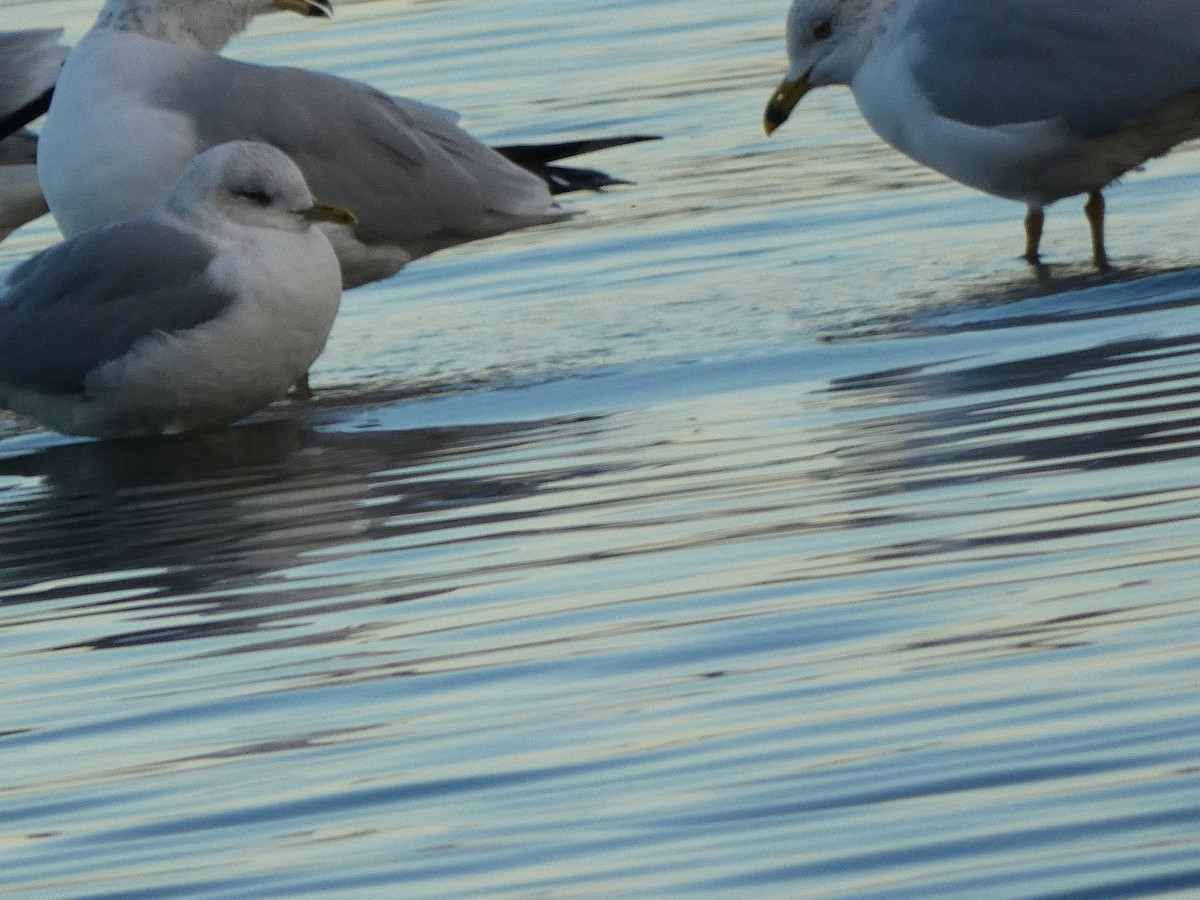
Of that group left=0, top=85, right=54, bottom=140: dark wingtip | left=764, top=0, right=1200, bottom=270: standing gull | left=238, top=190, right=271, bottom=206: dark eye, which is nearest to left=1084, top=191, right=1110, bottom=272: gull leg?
left=764, top=0, right=1200, bottom=270: standing gull

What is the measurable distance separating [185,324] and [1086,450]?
237 centimetres

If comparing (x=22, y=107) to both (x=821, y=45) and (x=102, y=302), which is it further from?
(x=102, y=302)

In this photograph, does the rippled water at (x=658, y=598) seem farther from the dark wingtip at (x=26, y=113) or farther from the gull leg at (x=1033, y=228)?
the dark wingtip at (x=26, y=113)

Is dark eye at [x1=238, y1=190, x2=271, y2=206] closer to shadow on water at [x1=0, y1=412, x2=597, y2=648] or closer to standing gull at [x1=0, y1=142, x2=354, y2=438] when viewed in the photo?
standing gull at [x1=0, y1=142, x2=354, y2=438]

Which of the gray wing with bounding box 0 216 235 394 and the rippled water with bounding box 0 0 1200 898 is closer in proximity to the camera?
the rippled water with bounding box 0 0 1200 898

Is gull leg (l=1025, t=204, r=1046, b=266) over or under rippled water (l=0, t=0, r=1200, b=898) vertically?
under

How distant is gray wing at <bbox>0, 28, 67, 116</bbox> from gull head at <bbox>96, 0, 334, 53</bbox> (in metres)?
1.41

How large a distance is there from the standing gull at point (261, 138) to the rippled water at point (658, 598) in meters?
0.29

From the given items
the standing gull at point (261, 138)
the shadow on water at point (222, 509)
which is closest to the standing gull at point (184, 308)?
the shadow on water at point (222, 509)

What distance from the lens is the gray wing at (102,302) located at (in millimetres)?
6523

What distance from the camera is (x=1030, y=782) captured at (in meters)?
3.26

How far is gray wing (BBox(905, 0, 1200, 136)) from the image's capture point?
796 cm

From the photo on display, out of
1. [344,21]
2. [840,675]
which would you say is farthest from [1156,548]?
[344,21]

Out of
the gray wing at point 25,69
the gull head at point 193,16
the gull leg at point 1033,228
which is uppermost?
the gull head at point 193,16
